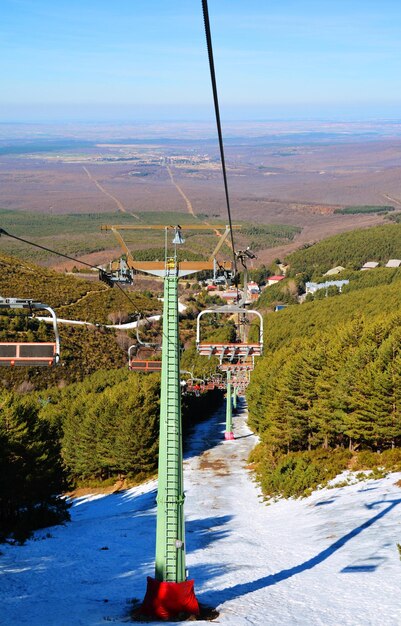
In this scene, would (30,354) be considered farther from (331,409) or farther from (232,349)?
(331,409)

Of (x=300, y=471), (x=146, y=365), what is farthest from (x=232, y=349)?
(x=146, y=365)

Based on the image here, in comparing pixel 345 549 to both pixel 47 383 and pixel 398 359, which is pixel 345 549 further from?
pixel 47 383

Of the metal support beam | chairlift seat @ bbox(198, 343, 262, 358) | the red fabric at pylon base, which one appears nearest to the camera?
the metal support beam

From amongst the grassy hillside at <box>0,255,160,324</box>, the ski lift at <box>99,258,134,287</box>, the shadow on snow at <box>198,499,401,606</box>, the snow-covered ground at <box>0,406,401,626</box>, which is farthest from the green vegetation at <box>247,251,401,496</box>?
the grassy hillside at <box>0,255,160,324</box>

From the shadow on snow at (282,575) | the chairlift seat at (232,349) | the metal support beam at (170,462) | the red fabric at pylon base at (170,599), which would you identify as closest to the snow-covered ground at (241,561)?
the shadow on snow at (282,575)

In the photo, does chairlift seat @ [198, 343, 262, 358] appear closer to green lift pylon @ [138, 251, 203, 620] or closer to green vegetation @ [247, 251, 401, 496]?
green vegetation @ [247, 251, 401, 496]
